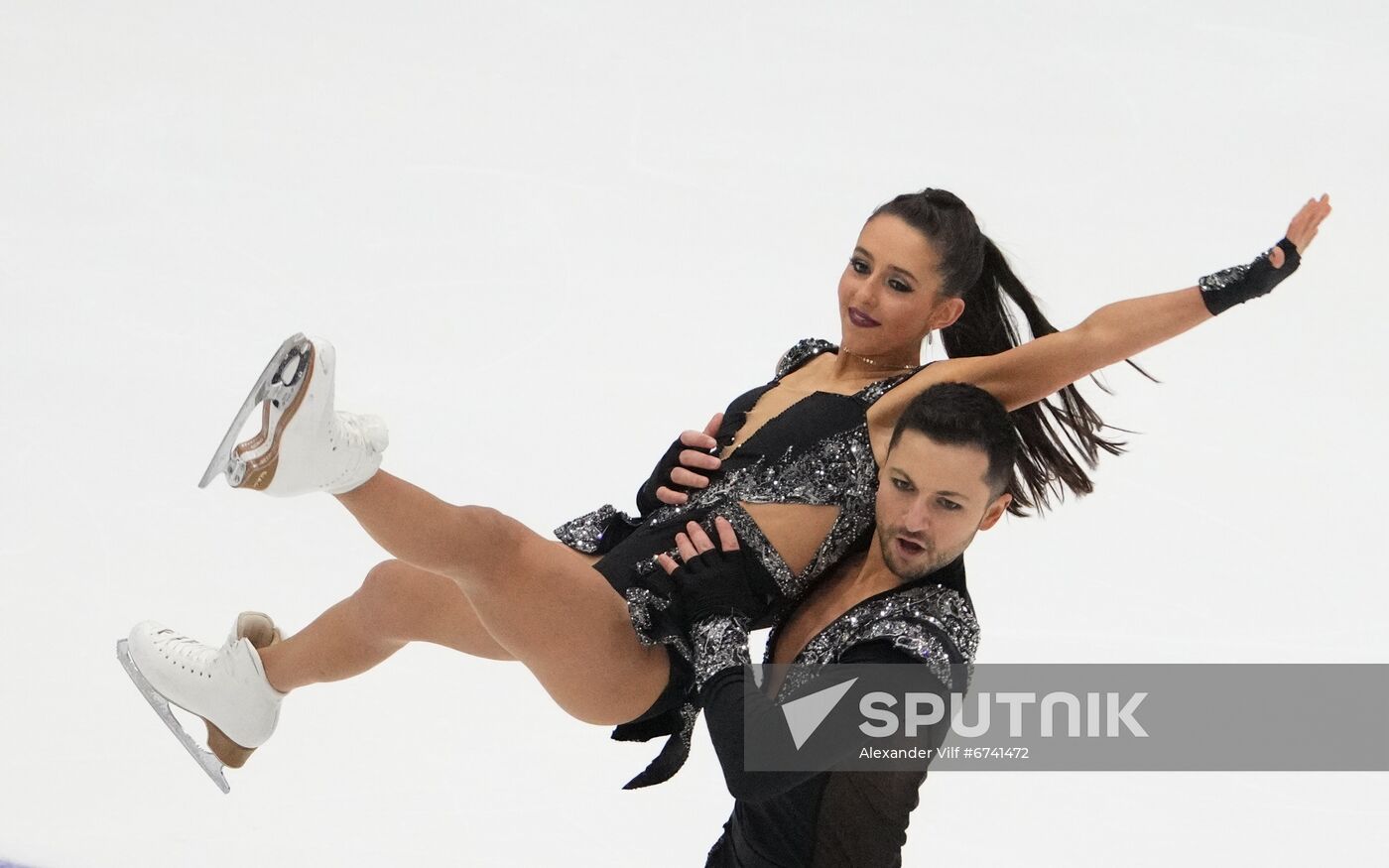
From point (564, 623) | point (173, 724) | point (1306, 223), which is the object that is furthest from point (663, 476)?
point (1306, 223)

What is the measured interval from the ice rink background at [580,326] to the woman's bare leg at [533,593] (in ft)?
2.88

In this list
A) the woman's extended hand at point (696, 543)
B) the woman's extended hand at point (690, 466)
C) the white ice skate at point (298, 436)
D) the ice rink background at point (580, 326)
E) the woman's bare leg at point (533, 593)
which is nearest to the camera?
the white ice skate at point (298, 436)

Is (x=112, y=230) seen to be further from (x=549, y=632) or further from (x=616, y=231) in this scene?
(x=549, y=632)

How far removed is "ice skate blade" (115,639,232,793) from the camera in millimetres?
3471

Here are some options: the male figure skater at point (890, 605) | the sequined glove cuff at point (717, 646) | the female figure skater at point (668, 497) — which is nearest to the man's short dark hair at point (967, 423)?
the male figure skater at point (890, 605)

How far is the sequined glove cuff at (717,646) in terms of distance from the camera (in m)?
2.91

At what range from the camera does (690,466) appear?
3.38m

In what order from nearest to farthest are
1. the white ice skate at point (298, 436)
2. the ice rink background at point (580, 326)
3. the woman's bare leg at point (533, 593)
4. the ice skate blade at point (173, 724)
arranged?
the white ice skate at point (298, 436), the woman's bare leg at point (533, 593), the ice skate blade at point (173, 724), the ice rink background at point (580, 326)

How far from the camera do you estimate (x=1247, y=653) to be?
459 centimetres

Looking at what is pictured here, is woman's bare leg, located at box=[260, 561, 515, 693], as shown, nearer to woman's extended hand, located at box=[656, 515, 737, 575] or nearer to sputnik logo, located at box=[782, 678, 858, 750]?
woman's extended hand, located at box=[656, 515, 737, 575]

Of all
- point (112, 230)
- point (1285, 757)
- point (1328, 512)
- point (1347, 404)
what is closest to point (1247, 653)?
point (1285, 757)

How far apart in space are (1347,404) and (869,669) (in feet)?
10.3

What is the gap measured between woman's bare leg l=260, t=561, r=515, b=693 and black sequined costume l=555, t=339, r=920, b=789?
1.02 ft

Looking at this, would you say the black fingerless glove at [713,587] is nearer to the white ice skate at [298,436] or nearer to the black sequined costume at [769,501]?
the black sequined costume at [769,501]
